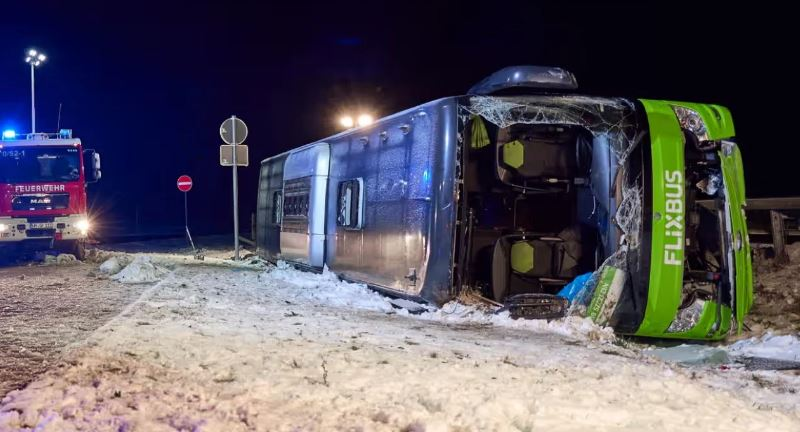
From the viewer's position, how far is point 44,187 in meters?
15.6

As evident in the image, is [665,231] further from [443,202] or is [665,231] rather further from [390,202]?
[390,202]

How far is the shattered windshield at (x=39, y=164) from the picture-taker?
15.4 m

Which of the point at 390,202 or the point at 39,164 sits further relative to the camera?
the point at 39,164

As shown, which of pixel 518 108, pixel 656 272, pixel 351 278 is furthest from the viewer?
pixel 351 278

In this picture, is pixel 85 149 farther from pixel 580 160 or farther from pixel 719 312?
pixel 719 312

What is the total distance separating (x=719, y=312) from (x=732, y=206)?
1108mm

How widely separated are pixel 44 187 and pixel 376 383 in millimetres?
14255

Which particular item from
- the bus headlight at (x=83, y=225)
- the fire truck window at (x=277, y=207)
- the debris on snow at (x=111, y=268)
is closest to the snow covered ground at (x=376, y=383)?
the debris on snow at (x=111, y=268)

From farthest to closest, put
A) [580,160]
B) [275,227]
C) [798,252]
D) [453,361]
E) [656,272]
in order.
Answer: [275,227] < [798,252] < [580,160] < [656,272] < [453,361]

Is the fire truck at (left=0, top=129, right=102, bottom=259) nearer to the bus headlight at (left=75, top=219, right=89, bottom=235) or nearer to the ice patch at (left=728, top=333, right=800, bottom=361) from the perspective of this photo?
the bus headlight at (left=75, top=219, right=89, bottom=235)

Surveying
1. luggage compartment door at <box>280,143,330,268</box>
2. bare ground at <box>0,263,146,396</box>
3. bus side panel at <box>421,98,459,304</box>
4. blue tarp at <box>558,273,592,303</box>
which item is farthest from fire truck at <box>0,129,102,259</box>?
blue tarp at <box>558,273,592,303</box>

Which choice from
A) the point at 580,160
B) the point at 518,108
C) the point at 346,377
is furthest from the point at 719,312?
the point at 346,377

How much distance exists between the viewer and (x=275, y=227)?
14.5 m

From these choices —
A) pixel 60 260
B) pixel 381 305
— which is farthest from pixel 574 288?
pixel 60 260
